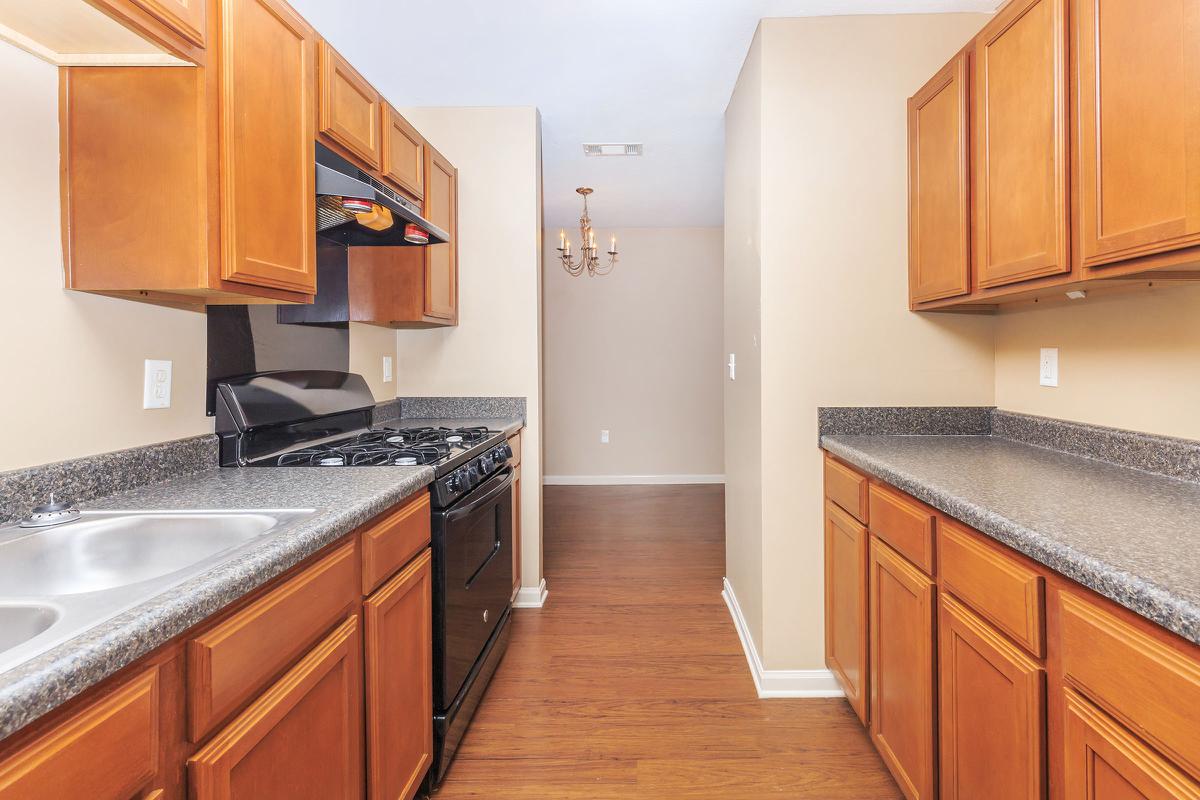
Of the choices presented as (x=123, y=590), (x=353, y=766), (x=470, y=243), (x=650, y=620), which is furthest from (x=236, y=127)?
(x=650, y=620)

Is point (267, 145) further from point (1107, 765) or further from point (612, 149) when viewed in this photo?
point (612, 149)

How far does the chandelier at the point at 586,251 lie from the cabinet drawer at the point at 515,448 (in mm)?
1648

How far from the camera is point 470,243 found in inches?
116

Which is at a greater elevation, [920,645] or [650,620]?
[920,645]

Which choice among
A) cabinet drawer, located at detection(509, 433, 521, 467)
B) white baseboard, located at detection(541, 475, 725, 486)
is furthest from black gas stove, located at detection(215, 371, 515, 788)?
white baseboard, located at detection(541, 475, 725, 486)

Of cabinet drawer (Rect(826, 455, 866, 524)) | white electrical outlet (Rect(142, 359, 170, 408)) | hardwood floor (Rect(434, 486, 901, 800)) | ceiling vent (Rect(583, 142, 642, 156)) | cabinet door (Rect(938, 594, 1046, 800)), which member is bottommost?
hardwood floor (Rect(434, 486, 901, 800))

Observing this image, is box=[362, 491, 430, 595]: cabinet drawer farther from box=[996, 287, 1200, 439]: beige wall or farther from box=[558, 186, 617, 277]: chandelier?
box=[558, 186, 617, 277]: chandelier

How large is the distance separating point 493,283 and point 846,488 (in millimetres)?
1926

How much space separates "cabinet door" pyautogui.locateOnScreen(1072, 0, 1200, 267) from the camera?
1.09m

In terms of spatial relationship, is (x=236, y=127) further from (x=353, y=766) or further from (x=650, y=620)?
(x=650, y=620)

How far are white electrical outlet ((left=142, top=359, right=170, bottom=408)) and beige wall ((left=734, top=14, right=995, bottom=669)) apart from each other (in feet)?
6.15

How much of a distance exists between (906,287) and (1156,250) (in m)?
1.00

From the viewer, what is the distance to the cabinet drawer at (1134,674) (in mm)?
741

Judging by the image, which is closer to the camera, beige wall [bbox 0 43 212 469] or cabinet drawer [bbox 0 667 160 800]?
cabinet drawer [bbox 0 667 160 800]
